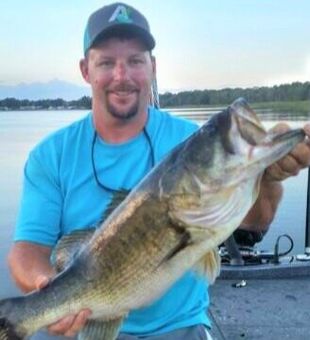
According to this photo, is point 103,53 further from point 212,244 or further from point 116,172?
point 212,244

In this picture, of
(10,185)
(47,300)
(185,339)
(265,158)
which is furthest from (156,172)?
(10,185)

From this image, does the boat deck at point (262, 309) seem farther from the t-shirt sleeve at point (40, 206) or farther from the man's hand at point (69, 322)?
the man's hand at point (69, 322)

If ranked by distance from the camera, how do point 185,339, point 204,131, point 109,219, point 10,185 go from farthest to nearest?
point 10,185, point 185,339, point 109,219, point 204,131

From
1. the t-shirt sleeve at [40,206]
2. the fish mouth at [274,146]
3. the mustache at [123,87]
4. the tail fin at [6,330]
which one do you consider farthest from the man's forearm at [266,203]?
the tail fin at [6,330]

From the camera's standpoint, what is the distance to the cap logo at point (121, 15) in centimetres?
376

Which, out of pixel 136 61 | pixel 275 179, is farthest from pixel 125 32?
pixel 275 179

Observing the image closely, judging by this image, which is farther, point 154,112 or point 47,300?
point 154,112

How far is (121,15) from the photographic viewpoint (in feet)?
12.5

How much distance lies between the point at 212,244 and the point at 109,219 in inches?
19.1

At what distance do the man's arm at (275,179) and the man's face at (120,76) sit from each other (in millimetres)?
877

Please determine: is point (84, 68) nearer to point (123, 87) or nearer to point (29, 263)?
point (123, 87)

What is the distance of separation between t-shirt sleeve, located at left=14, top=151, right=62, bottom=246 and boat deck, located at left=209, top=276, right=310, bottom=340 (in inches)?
65.0

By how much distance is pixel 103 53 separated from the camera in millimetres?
3760

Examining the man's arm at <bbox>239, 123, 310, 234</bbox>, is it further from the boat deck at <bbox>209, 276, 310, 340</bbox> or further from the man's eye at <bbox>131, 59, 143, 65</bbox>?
the boat deck at <bbox>209, 276, 310, 340</bbox>
